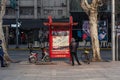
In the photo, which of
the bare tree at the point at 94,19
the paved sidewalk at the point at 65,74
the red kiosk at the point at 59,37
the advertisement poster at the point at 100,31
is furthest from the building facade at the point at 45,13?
the paved sidewalk at the point at 65,74

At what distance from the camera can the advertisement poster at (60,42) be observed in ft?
93.2

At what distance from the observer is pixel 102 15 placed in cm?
5781

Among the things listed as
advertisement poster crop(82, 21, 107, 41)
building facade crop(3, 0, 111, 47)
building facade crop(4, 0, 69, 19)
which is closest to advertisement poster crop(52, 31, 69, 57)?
advertisement poster crop(82, 21, 107, 41)

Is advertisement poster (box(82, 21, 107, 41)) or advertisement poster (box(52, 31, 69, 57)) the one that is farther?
advertisement poster (box(82, 21, 107, 41))

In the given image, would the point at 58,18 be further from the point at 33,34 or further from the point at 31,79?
the point at 31,79

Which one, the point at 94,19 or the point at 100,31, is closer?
the point at 94,19

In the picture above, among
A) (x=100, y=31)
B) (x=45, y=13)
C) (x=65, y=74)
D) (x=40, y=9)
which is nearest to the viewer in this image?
(x=65, y=74)

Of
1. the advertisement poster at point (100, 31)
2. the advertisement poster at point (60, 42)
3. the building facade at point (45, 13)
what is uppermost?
the building facade at point (45, 13)

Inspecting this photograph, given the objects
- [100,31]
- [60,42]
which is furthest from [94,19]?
[100,31]

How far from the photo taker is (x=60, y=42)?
28594mm

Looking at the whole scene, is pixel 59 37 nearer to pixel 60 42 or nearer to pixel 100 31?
pixel 60 42

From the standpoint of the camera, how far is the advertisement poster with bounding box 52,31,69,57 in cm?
2841

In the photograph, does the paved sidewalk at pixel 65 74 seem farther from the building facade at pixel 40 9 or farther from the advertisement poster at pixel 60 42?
the building facade at pixel 40 9

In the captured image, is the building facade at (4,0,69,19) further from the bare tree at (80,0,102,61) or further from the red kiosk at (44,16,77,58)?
the red kiosk at (44,16,77,58)
